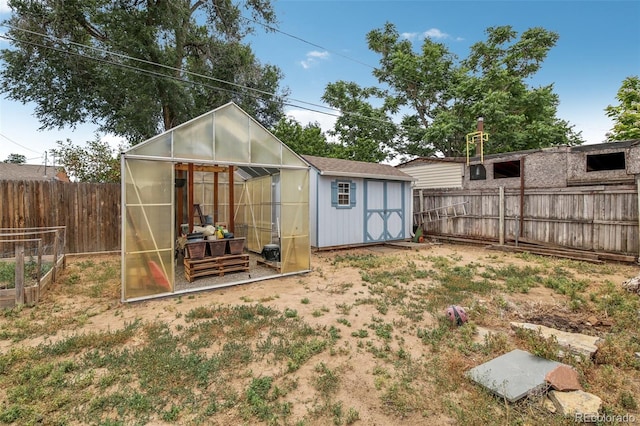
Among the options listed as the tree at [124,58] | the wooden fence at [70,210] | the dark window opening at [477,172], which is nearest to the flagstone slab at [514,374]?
the dark window opening at [477,172]

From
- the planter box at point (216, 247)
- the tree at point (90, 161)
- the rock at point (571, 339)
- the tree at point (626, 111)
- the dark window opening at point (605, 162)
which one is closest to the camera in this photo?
the rock at point (571, 339)

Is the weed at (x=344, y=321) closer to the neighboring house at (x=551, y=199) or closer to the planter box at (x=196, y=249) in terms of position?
the planter box at (x=196, y=249)

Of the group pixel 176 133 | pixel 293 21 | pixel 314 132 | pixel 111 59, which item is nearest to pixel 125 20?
pixel 111 59

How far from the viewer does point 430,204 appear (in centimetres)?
A: 1321

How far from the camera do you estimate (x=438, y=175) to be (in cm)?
1330

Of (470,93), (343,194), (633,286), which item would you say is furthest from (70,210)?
(470,93)

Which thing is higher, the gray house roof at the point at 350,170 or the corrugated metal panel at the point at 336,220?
the gray house roof at the point at 350,170

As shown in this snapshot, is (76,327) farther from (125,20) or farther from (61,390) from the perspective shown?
(125,20)

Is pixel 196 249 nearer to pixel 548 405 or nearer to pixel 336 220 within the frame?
pixel 336 220

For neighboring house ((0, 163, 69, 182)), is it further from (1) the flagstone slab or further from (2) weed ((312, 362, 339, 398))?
(1) the flagstone slab

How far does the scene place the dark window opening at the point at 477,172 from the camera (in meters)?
12.0

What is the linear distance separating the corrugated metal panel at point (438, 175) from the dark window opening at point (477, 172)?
0.45 m

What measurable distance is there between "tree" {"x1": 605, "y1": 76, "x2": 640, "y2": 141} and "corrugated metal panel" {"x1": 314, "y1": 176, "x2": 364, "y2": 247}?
52.9 ft

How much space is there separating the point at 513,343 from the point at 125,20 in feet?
52.3
